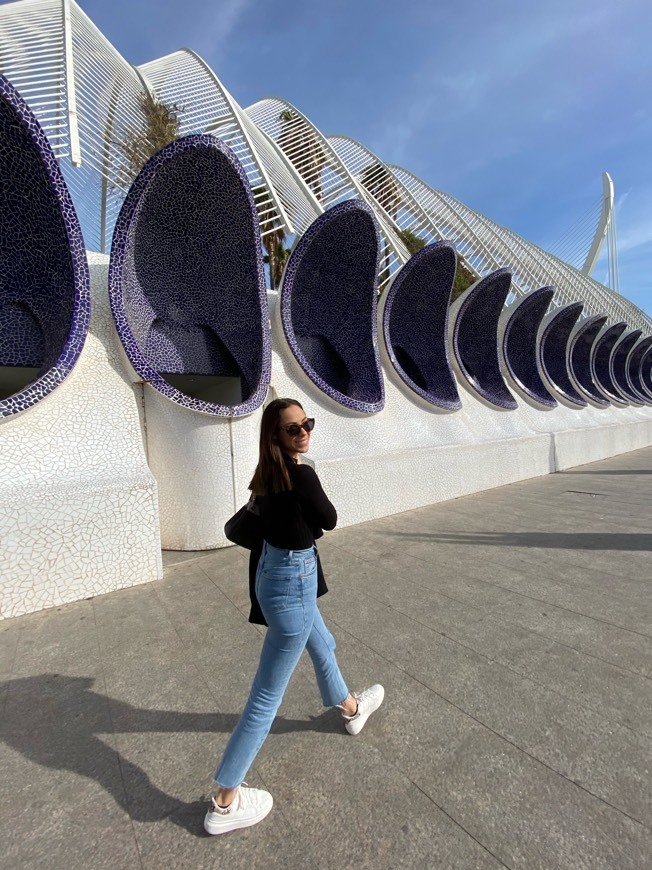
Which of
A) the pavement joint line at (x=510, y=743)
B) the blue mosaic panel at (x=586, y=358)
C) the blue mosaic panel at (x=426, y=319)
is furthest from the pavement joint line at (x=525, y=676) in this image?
the blue mosaic panel at (x=586, y=358)

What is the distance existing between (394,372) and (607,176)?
5302 centimetres

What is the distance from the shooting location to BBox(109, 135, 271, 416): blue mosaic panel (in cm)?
468

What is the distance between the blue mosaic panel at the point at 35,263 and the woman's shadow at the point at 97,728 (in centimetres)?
257

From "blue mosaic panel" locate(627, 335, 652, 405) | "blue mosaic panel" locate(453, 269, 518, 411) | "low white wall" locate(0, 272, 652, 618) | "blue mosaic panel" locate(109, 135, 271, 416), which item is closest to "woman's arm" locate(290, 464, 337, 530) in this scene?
"low white wall" locate(0, 272, 652, 618)

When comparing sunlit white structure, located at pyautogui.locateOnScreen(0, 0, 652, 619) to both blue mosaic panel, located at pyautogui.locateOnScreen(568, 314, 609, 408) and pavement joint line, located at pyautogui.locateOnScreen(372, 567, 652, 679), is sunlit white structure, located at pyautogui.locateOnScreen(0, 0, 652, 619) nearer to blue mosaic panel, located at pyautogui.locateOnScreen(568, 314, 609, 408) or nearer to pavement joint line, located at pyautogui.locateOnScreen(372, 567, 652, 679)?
pavement joint line, located at pyautogui.locateOnScreen(372, 567, 652, 679)

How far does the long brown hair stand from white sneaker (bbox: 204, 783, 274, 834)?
3.39ft

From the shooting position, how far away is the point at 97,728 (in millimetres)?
1970

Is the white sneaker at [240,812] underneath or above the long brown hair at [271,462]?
underneath

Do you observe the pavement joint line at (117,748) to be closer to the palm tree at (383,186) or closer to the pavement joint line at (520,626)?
the pavement joint line at (520,626)

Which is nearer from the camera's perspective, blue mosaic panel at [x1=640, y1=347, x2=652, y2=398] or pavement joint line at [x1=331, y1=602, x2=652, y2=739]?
pavement joint line at [x1=331, y1=602, x2=652, y2=739]

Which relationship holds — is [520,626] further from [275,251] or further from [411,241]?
[411,241]

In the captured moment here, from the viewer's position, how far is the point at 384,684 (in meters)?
2.18

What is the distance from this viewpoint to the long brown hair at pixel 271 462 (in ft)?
4.74

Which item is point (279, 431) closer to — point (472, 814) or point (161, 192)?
point (472, 814)
